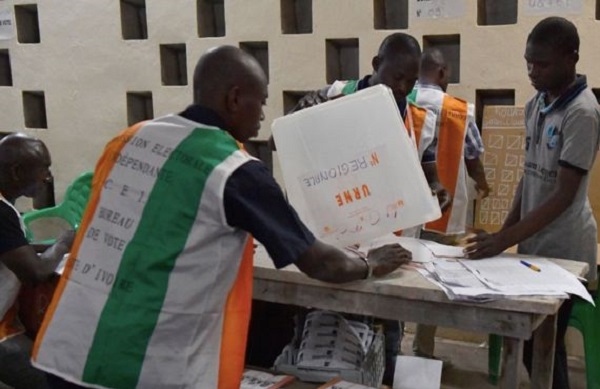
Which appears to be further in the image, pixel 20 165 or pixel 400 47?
pixel 400 47

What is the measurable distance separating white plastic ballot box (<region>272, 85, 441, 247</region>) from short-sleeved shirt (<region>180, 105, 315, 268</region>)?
0.49 metres

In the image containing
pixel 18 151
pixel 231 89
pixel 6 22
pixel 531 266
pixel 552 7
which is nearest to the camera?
pixel 231 89

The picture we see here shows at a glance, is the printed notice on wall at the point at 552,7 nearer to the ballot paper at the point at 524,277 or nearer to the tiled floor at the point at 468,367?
the ballot paper at the point at 524,277

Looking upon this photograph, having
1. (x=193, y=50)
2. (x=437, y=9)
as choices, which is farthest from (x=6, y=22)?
(x=437, y=9)

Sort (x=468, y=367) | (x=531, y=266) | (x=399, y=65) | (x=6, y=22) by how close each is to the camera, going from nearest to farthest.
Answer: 1. (x=531, y=266)
2. (x=399, y=65)
3. (x=468, y=367)
4. (x=6, y=22)

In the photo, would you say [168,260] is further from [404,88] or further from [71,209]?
[71,209]

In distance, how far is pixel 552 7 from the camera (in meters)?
2.57

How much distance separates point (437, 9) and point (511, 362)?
173cm

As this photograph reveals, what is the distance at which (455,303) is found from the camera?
57.0 inches

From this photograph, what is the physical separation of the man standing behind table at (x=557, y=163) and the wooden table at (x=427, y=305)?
0.15 m

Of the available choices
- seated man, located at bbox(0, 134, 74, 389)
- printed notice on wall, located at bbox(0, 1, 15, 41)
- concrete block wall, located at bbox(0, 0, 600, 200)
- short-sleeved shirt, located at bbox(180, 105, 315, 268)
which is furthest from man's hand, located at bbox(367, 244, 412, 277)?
printed notice on wall, located at bbox(0, 1, 15, 41)

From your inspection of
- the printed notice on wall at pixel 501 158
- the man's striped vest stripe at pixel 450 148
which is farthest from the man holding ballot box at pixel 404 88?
the printed notice on wall at pixel 501 158

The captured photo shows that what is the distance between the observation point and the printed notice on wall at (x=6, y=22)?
3586mm

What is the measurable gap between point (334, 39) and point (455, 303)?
Result: 179 cm
